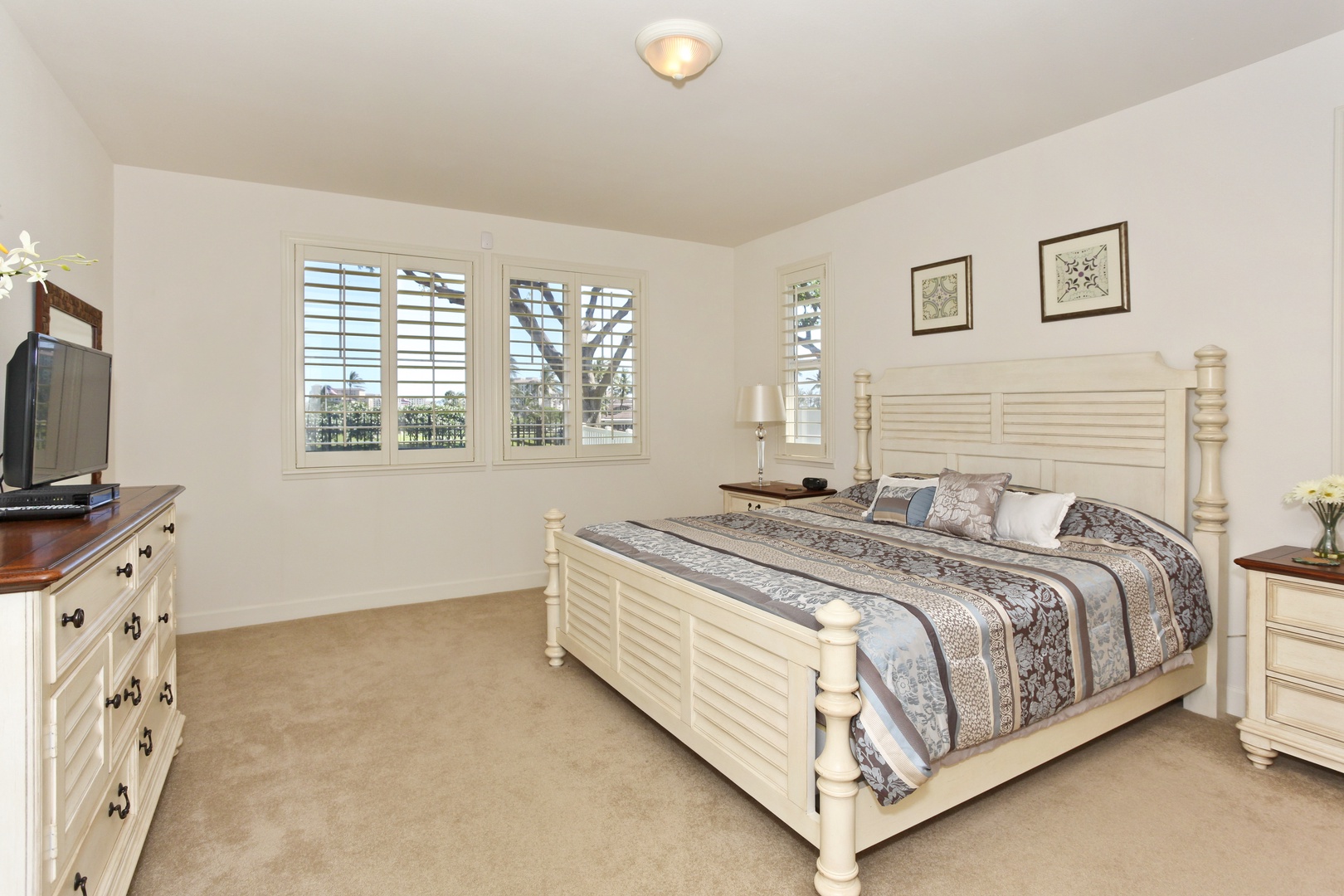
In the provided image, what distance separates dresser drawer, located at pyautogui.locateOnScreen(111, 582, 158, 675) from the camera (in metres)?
1.70

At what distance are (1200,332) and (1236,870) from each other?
2.01 meters

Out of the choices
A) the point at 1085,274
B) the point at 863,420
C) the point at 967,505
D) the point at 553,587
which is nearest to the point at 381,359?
the point at 553,587

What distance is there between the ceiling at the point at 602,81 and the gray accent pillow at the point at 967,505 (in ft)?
5.34

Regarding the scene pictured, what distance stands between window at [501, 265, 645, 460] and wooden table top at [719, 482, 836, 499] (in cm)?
89

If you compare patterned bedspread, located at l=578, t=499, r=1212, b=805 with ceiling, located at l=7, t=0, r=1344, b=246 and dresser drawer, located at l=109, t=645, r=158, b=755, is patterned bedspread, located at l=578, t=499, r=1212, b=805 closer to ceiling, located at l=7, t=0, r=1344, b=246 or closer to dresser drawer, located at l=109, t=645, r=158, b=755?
dresser drawer, located at l=109, t=645, r=158, b=755

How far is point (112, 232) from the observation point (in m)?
3.65

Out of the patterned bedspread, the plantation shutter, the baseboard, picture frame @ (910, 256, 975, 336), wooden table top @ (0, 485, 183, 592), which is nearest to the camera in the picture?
wooden table top @ (0, 485, 183, 592)

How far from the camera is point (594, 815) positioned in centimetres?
215

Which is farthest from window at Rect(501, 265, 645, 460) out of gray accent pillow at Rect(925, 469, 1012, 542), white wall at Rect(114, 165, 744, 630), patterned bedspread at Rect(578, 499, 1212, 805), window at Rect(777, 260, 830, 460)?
gray accent pillow at Rect(925, 469, 1012, 542)

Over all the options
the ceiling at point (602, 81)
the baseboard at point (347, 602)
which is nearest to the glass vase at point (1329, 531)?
the ceiling at point (602, 81)

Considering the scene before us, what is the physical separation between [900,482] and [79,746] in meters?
3.18

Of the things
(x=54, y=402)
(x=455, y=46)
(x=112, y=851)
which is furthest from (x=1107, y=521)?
(x=54, y=402)

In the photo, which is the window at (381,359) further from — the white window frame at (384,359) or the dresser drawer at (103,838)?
the dresser drawer at (103,838)

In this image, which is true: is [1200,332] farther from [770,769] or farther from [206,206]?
[206,206]
